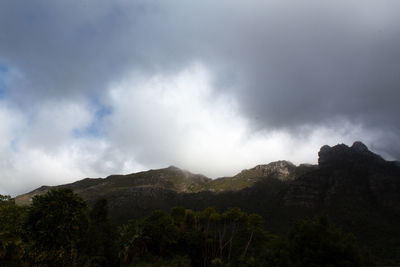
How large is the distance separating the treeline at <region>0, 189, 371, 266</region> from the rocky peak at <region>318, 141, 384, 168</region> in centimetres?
10625

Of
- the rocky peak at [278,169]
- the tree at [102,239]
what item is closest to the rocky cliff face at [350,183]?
the rocky peak at [278,169]

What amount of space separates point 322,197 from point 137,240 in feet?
301

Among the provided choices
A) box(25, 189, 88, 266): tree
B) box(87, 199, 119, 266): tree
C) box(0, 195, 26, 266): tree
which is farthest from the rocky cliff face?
box(0, 195, 26, 266): tree

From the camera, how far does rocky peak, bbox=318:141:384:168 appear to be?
426 ft

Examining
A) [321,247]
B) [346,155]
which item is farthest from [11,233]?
[346,155]

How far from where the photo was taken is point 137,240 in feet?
122

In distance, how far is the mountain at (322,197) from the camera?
8025 cm

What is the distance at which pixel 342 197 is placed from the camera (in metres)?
101

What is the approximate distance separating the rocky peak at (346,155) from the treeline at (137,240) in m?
106

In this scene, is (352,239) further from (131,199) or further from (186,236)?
(131,199)

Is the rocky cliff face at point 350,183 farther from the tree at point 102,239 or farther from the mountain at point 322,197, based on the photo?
the tree at point 102,239

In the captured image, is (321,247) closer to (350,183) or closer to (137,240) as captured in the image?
(137,240)

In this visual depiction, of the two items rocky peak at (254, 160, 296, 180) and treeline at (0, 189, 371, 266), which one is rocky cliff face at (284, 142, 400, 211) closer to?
rocky peak at (254, 160, 296, 180)

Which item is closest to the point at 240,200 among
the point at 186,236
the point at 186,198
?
the point at 186,198
